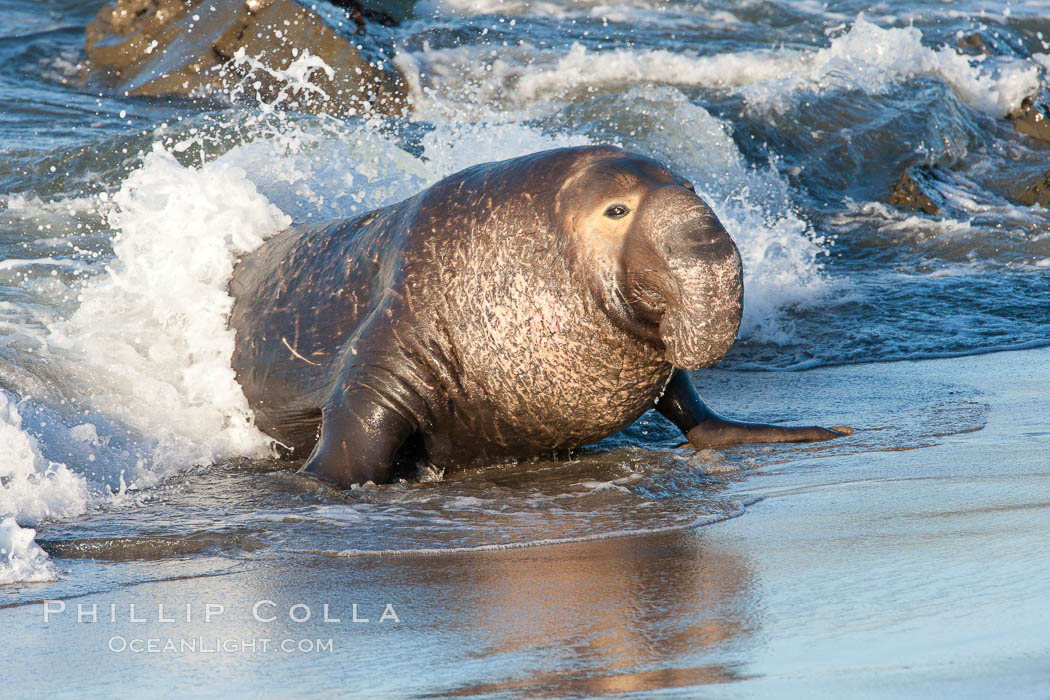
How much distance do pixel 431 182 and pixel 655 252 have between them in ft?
17.1

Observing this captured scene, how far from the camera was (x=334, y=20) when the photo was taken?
16469 millimetres

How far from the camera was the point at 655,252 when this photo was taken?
5008 mm

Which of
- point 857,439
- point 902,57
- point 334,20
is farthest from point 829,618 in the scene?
point 902,57

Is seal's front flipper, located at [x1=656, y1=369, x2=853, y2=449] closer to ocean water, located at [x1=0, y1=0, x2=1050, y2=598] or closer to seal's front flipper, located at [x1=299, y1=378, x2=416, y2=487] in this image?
ocean water, located at [x1=0, y1=0, x2=1050, y2=598]

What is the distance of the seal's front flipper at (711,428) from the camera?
6312 millimetres

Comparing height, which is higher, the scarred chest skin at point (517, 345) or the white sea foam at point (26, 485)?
the scarred chest skin at point (517, 345)

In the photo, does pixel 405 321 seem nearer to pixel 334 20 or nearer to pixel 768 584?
pixel 768 584

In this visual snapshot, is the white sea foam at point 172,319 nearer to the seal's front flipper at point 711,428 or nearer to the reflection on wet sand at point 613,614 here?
the seal's front flipper at point 711,428

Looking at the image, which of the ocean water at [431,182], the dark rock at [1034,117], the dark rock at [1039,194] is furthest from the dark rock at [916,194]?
the dark rock at [1034,117]

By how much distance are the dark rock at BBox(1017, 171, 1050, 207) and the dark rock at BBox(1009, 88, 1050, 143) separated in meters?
3.42

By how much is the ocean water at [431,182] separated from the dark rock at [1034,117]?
0.71 feet

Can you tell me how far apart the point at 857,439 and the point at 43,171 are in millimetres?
8788

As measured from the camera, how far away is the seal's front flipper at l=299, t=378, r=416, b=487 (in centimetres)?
560

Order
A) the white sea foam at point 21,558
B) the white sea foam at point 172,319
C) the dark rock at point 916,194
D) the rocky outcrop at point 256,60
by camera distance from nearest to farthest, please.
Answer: the white sea foam at point 21,558
the white sea foam at point 172,319
the dark rock at point 916,194
the rocky outcrop at point 256,60
